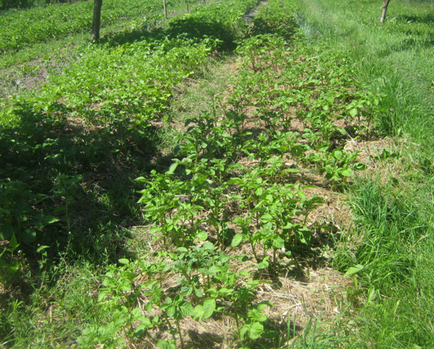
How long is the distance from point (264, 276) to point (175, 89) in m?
4.39

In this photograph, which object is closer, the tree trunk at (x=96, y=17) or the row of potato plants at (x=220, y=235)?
the row of potato plants at (x=220, y=235)

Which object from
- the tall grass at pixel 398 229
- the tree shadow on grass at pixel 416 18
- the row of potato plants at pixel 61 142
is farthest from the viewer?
the tree shadow on grass at pixel 416 18

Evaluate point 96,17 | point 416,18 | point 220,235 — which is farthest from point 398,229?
point 416,18

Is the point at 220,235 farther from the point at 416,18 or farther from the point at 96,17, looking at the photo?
the point at 416,18

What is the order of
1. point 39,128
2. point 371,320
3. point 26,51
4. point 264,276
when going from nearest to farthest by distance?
point 371,320 < point 264,276 < point 39,128 < point 26,51

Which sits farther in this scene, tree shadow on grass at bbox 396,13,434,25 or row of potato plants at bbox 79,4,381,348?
tree shadow on grass at bbox 396,13,434,25

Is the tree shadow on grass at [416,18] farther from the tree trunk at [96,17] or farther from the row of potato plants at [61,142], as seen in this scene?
the tree trunk at [96,17]

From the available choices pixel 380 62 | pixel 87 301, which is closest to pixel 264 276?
pixel 87 301

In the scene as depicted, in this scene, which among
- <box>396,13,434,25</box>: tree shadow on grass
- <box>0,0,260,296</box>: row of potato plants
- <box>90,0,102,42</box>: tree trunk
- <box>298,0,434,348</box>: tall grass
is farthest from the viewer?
<box>396,13,434,25</box>: tree shadow on grass

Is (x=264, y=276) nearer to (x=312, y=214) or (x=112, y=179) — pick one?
(x=312, y=214)

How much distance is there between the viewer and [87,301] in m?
2.30

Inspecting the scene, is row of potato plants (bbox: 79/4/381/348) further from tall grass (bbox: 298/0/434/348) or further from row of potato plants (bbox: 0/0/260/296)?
row of potato plants (bbox: 0/0/260/296)

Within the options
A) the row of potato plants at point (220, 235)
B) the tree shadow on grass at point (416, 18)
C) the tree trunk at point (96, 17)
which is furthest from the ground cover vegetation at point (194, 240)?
the tree shadow on grass at point (416, 18)

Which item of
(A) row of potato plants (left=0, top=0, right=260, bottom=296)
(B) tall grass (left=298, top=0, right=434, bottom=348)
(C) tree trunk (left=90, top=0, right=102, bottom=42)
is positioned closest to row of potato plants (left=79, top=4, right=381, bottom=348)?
(B) tall grass (left=298, top=0, right=434, bottom=348)
